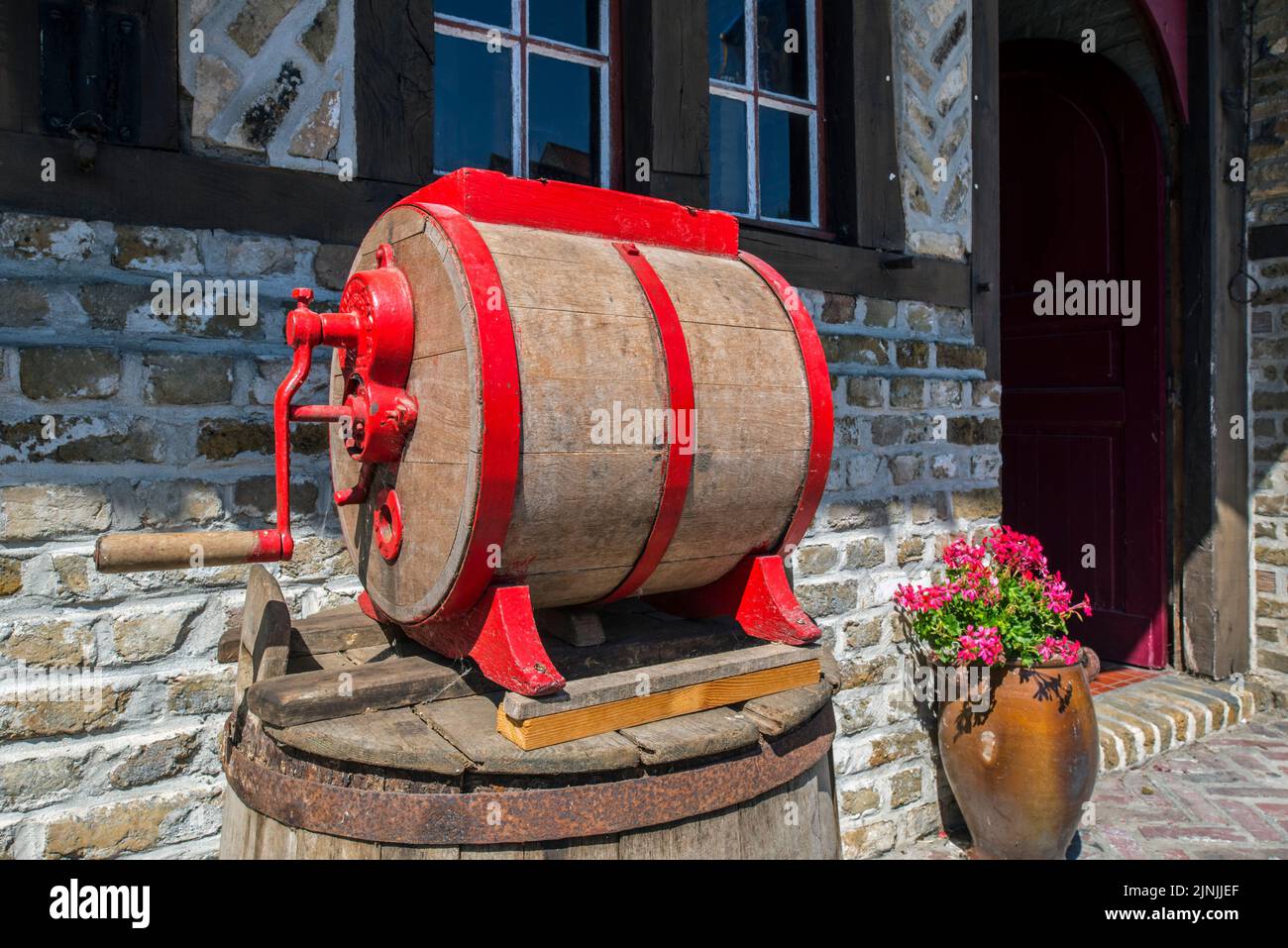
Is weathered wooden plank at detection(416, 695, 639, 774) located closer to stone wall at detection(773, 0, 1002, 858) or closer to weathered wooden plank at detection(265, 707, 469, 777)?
weathered wooden plank at detection(265, 707, 469, 777)

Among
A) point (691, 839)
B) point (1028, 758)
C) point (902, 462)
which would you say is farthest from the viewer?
point (902, 462)

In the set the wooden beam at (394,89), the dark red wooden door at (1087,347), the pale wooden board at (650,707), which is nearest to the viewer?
the pale wooden board at (650,707)

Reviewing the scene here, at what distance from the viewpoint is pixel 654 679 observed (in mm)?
1650

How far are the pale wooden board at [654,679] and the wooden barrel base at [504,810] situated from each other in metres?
0.12

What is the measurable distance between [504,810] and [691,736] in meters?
0.33

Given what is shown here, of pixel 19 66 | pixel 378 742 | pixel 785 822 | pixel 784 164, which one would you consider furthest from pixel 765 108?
pixel 378 742

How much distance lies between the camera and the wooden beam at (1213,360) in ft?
16.1

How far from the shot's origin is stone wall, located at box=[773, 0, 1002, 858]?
133 inches

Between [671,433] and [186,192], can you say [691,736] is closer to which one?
[671,433]

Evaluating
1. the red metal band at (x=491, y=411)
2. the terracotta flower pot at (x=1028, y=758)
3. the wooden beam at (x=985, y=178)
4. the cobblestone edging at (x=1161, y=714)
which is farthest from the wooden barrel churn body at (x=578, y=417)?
the cobblestone edging at (x=1161, y=714)

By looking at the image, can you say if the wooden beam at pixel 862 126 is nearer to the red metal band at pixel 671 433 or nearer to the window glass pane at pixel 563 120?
the window glass pane at pixel 563 120

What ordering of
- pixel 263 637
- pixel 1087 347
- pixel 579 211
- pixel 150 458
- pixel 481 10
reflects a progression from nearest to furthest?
pixel 263 637 < pixel 579 211 < pixel 150 458 < pixel 481 10 < pixel 1087 347
